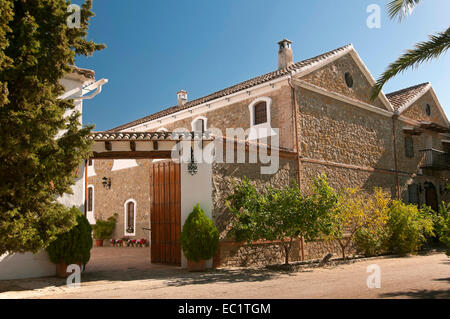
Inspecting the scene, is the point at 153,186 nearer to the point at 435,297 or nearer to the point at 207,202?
the point at 207,202

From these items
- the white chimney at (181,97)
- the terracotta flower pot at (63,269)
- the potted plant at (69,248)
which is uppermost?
the white chimney at (181,97)

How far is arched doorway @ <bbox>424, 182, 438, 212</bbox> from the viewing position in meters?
20.2

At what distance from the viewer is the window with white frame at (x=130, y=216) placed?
62.2ft

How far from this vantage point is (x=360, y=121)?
16734 millimetres

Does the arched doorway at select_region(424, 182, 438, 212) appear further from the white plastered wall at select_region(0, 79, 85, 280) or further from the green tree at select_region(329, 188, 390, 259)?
the white plastered wall at select_region(0, 79, 85, 280)

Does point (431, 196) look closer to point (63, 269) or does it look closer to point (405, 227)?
point (405, 227)

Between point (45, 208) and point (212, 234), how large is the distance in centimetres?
430

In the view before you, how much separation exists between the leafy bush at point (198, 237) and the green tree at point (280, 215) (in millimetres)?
817

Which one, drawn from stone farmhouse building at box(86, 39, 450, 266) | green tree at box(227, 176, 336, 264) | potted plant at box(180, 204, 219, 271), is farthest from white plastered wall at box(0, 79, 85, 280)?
green tree at box(227, 176, 336, 264)

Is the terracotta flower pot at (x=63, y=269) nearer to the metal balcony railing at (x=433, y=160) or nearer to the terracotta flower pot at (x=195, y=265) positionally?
the terracotta flower pot at (x=195, y=265)

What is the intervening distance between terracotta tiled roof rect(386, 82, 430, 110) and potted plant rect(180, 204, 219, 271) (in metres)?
13.0

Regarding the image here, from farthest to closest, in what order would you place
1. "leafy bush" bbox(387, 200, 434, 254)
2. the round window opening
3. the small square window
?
the round window opening
the small square window
"leafy bush" bbox(387, 200, 434, 254)

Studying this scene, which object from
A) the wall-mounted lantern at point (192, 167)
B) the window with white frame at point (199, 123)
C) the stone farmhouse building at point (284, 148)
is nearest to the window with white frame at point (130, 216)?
the stone farmhouse building at point (284, 148)

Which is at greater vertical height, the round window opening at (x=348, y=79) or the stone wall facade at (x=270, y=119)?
the round window opening at (x=348, y=79)
